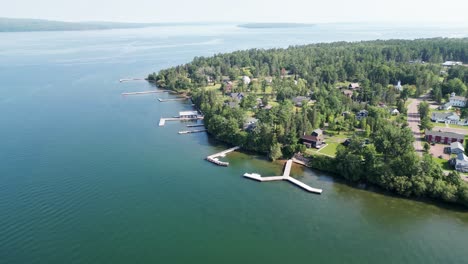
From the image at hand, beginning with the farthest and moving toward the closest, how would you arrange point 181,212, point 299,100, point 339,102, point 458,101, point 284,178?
point 299,100, point 458,101, point 339,102, point 284,178, point 181,212

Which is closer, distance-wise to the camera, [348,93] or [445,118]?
[445,118]

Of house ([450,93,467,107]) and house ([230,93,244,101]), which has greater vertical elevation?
house ([230,93,244,101])

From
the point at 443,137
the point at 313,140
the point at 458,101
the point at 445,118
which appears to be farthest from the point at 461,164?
the point at 458,101

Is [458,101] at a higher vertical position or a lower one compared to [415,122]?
higher

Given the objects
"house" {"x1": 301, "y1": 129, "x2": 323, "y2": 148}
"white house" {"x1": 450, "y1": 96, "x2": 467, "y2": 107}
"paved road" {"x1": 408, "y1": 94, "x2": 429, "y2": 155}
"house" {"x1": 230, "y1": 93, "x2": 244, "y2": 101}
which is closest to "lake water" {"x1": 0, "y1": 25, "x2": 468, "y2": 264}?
"house" {"x1": 301, "y1": 129, "x2": 323, "y2": 148}

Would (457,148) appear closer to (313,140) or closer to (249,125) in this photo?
(313,140)

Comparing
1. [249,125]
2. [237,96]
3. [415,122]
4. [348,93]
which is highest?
[249,125]

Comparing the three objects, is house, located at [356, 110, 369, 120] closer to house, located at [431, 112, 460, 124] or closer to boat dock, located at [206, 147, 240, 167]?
house, located at [431, 112, 460, 124]
